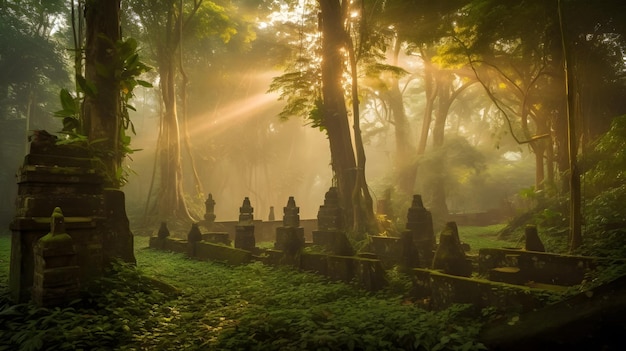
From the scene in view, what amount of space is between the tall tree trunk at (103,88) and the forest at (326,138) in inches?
1.4

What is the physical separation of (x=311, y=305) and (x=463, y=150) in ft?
85.4

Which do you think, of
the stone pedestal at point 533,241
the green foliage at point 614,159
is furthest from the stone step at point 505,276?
the green foliage at point 614,159

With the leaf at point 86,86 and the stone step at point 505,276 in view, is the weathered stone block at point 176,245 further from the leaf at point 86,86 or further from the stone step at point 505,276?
the stone step at point 505,276

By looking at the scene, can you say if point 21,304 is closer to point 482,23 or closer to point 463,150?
point 482,23

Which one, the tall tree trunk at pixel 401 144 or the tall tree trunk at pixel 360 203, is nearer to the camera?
the tall tree trunk at pixel 360 203

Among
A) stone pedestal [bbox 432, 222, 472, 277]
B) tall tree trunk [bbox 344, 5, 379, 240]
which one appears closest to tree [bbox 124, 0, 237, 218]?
tall tree trunk [bbox 344, 5, 379, 240]

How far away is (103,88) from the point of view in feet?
26.4

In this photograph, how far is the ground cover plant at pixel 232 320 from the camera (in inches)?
180

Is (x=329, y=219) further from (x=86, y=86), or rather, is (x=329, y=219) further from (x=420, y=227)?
(x=86, y=86)

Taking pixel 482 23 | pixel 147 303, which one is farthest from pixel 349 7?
pixel 147 303

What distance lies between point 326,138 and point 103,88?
369 inches

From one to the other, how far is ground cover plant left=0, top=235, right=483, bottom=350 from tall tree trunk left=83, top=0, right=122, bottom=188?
2.57m

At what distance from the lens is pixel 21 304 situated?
5.40 metres

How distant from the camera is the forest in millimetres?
5195
